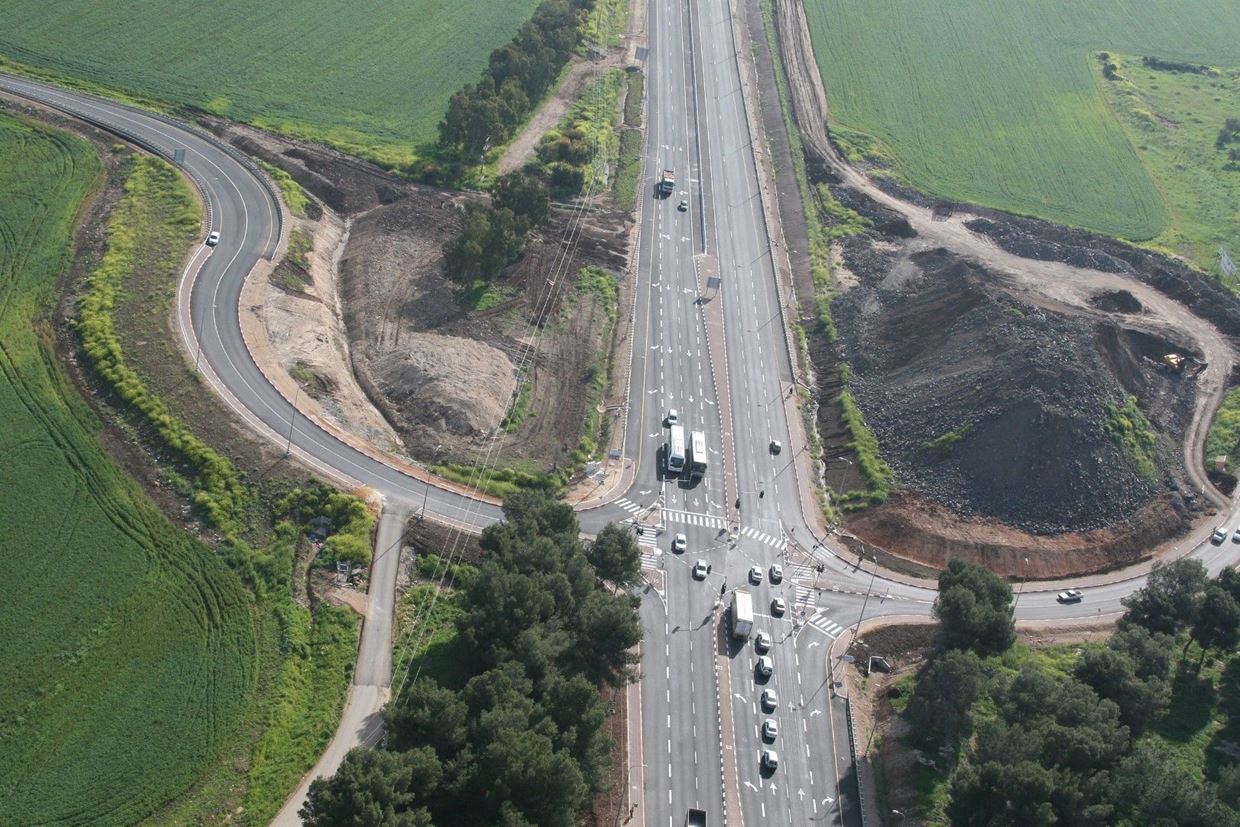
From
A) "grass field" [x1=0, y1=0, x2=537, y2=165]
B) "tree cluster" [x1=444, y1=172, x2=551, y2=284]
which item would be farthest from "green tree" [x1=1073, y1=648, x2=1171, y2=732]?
"grass field" [x1=0, y1=0, x2=537, y2=165]

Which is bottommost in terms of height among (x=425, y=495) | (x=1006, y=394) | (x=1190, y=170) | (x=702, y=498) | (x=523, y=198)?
(x=702, y=498)

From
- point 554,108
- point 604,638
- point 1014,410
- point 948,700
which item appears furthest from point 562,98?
point 948,700

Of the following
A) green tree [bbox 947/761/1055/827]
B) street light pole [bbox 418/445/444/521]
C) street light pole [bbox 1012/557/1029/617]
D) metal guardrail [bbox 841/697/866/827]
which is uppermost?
street light pole [bbox 418/445/444/521]

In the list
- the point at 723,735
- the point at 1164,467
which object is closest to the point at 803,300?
the point at 1164,467

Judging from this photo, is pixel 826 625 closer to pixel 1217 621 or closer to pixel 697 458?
pixel 697 458

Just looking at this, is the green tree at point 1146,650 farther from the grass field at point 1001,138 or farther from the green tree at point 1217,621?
the grass field at point 1001,138

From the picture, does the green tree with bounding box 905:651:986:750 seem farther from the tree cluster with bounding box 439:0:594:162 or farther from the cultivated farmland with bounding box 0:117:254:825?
the tree cluster with bounding box 439:0:594:162

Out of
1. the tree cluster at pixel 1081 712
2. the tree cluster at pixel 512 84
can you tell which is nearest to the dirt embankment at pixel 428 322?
the tree cluster at pixel 512 84
